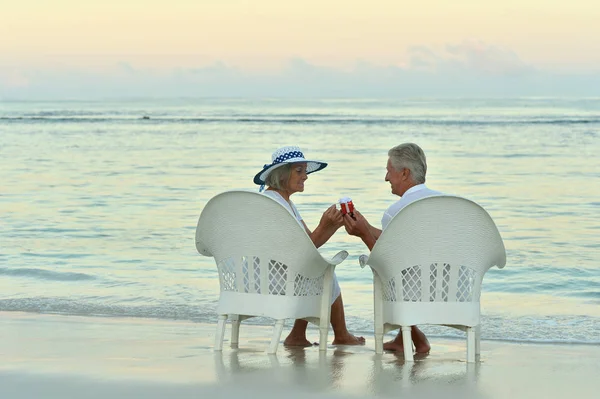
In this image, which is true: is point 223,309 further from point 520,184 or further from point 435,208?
point 520,184

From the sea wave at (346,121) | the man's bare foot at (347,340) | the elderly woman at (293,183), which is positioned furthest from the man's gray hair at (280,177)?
the sea wave at (346,121)

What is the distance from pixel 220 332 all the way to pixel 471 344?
5.06 ft

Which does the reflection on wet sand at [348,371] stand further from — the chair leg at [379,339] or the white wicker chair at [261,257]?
the white wicker chair at [261,257]

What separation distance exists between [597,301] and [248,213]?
14.4 ft

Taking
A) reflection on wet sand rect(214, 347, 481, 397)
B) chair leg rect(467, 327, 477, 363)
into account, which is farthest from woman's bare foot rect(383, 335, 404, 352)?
chair leg rect(467, 327, 477, 363)

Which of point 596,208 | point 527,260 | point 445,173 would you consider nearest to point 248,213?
point 527,260

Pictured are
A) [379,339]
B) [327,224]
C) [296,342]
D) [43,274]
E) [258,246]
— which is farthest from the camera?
[43,274]

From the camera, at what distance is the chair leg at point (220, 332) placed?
6.09 m

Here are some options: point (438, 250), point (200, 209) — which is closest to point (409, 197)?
point (438, 250)

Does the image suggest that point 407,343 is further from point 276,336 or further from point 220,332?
point 220,332

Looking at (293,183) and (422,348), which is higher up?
(293,183)

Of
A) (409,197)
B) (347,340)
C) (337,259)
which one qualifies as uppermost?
(409,197)

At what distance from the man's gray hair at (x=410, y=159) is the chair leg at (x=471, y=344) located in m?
0.96

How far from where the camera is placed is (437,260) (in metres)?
5.65
